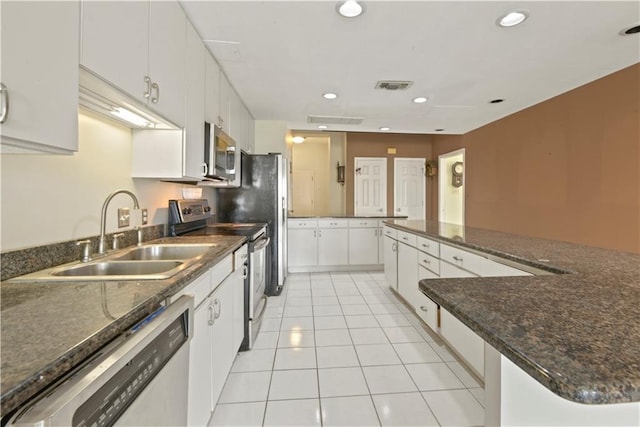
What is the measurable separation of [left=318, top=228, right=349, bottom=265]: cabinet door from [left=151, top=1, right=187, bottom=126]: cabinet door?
3192mm

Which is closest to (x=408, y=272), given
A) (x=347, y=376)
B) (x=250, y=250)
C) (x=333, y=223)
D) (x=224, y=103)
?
(x=347, y=376)

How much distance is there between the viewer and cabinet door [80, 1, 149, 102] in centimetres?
98

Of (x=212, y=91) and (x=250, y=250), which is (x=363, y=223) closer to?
(x=250, y=250)

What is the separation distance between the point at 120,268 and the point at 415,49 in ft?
7.94

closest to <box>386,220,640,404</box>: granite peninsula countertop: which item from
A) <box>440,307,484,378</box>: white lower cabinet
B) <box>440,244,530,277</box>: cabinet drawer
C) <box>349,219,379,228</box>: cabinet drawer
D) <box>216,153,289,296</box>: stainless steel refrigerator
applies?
<box>440,244,530,277</box>: cabinet drawer

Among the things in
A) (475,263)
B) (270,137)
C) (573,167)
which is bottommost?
(475,263)

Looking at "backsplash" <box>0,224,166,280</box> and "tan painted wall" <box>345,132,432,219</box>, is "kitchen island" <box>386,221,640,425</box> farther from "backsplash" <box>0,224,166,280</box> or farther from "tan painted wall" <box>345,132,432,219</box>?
"tan painted wall" <box>345,132,432,219</box>

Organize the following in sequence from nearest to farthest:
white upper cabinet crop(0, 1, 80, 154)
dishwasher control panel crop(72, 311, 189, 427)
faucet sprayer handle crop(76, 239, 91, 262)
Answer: dishwasher control panel crop(72, 311, 189, 427), white upper cabinet crop(0, 1, 80, 154), faucet sprayer handle crop(76, 239, 91, 262)

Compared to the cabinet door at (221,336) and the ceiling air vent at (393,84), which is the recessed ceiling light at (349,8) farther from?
the cabinet door at (221,336)

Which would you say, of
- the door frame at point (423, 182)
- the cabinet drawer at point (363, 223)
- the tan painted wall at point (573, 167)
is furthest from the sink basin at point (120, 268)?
the door frame at point (423, 182)

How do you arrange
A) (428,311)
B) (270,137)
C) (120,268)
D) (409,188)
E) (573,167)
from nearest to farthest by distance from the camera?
1. (120,268)
2. (428,311)
3. (573,167)
4. (270,137)
5. (409,188)

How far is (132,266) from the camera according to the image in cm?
138

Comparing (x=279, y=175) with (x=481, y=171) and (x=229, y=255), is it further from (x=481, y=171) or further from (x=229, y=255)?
(x=481, y=171)

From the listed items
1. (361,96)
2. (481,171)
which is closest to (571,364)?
(361,96)
